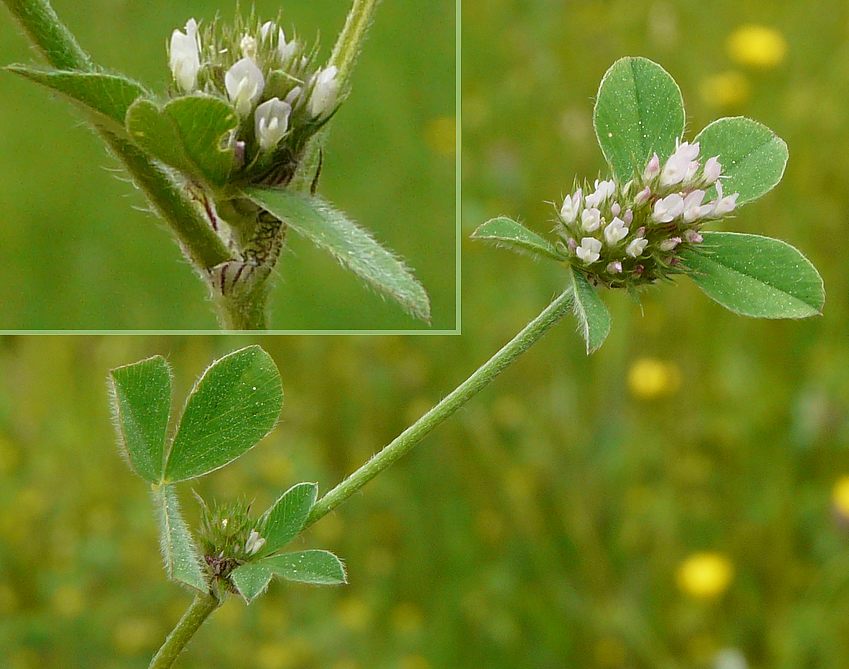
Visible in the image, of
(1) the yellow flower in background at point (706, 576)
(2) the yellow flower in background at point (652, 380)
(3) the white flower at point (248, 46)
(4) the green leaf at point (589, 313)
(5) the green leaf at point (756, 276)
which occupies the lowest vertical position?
(1) the yellow flower in background at point (706, 576)

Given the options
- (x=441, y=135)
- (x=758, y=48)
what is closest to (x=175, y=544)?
(x=441, y=135)

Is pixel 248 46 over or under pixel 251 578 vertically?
over

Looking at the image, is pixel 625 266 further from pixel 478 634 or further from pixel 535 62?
pixel 535 62

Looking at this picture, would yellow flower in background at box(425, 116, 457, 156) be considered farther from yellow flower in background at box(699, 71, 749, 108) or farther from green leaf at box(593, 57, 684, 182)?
green leaf at box(593, 57, 684, 182)

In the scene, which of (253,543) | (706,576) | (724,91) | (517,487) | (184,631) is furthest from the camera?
(724,91)

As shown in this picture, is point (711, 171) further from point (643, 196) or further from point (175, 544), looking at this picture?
point (175, 544)

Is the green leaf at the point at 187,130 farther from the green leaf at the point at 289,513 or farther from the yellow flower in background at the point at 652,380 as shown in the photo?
the yellow flower in background at the point at 652,380

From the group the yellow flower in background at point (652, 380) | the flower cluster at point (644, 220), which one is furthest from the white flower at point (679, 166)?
the yellow flower in background at point (652, 380)

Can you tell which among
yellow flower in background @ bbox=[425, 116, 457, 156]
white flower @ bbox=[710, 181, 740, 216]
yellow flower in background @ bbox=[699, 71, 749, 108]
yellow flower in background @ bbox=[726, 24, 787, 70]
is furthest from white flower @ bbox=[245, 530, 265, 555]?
yellow flower in background @ bbox=[726, 24, 787, 70]
